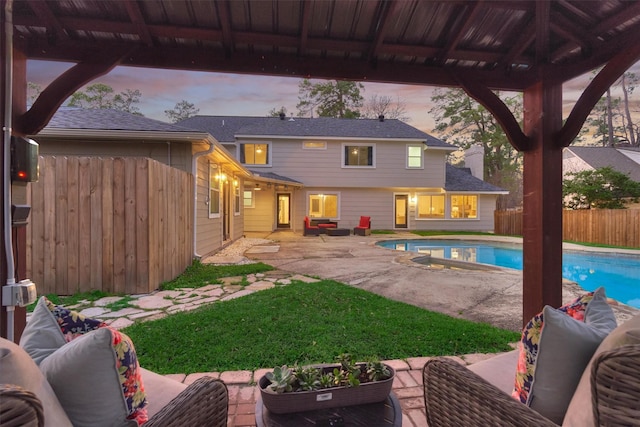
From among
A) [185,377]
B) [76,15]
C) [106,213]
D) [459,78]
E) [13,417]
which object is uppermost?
[76,15]

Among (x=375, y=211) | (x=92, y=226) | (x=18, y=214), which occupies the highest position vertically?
(x=375, y=211)

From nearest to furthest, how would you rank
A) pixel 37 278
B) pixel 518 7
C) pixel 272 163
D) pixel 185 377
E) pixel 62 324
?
pixel 62 324 → pixel 518 7 → pixel 185 377 → pixel 37 278 → pixel 272 163

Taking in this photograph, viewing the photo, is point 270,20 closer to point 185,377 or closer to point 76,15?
point 76,15

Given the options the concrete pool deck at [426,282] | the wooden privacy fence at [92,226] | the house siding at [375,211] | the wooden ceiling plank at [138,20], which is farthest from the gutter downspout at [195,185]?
the house siding at [375,211]

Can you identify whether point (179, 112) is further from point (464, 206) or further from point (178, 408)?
point (178, 408)

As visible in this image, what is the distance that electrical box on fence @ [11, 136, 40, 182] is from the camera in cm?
202

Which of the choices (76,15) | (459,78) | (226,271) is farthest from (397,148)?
(76,15)

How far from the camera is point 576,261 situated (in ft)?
30.9

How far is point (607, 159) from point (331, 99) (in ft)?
55.8

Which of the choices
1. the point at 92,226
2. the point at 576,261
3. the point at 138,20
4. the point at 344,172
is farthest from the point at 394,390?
the point at 344,172

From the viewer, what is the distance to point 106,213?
4.47 m

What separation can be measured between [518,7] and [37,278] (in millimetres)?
6025

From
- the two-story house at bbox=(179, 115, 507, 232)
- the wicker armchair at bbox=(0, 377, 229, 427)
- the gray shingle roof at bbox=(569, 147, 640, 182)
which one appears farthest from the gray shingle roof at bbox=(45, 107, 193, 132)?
the gray shingle roof at bbox=(569, 147, 640, 182)

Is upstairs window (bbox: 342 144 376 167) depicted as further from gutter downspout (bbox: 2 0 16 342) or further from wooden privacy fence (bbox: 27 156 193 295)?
gutter downspout (bbox: 2 0 16 342)
